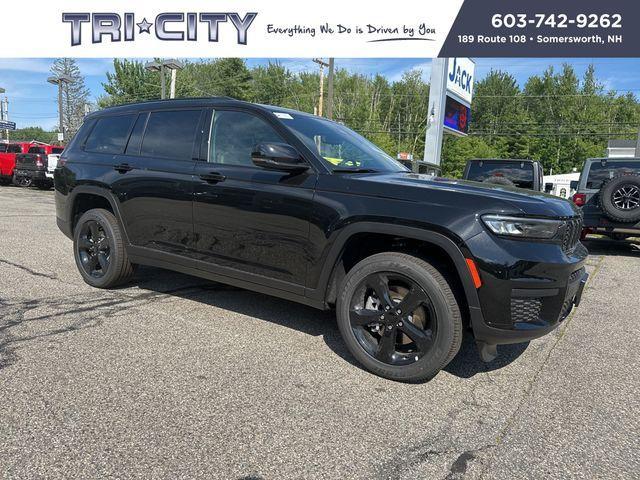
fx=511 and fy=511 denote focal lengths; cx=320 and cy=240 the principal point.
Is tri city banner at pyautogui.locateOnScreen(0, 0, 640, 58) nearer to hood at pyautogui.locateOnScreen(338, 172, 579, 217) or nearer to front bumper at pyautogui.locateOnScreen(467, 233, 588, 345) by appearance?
hood at pyautogui.locateOnScreen(338, 172, 579, 217)

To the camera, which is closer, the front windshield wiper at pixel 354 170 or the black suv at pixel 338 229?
the black suv at pixel 338 229

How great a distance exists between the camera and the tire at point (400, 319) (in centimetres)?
317

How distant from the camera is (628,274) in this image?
293 inches

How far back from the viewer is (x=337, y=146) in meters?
4.20

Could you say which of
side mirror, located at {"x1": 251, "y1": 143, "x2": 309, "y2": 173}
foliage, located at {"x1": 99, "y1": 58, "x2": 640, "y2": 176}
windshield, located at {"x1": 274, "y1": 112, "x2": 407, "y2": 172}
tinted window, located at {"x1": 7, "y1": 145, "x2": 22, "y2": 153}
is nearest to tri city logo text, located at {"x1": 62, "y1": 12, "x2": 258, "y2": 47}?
tinted window, located at {"x1": 7, "y1": 145, "x2": 22, "y2": 153}

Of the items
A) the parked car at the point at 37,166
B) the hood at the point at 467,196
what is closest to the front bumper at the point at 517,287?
the hood at the point at 467,196

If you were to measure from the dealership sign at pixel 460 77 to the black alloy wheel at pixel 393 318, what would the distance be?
15.6 m

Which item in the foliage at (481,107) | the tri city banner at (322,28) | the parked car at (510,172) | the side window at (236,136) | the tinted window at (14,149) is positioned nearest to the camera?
the side window at (236,136)

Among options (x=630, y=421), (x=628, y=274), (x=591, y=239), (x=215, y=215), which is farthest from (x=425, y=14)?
A: (x=630, y=421)

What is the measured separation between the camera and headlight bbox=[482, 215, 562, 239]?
3.00 meters

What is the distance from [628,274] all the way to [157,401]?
7.07 m

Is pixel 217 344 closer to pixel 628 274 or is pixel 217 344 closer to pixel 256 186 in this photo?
pixel 256 186

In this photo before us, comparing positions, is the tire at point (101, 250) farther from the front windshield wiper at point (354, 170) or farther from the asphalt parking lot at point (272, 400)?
the front windshield wiper at point (354, 170)

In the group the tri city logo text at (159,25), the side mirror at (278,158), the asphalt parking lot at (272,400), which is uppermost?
the tri city logo text at (159,25)
